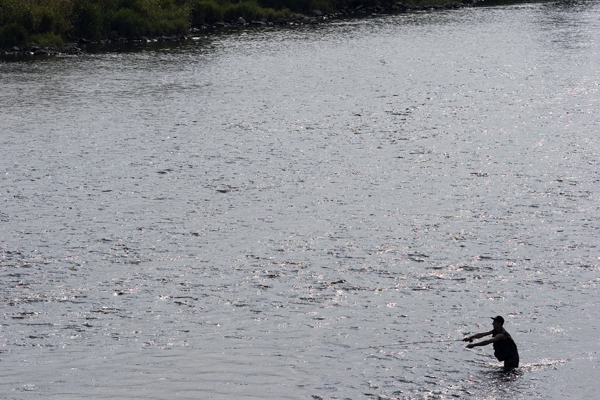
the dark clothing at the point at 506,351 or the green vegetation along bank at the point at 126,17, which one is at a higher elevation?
the green vegetation along bank at the point at 126,17

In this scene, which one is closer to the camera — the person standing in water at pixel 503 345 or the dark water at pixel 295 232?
the person standing in water at pixel 503 345

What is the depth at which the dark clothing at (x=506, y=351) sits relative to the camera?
71.9 ft

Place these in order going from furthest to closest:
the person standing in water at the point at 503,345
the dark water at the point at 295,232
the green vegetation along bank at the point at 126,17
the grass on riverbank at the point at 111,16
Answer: the grass on riverbank at the point at 111,16
the green vegetation along bank at the point at 126,17
the dark water at the point at 295,232
the person standing in water at the point at 503,345

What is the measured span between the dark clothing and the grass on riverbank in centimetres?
5843

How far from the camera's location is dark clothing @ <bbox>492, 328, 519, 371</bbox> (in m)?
21.9

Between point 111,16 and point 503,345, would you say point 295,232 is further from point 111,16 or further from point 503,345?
point 111,16

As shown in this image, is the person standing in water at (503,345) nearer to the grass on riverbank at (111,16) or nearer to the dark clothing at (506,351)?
the dark clothing at (506,351)

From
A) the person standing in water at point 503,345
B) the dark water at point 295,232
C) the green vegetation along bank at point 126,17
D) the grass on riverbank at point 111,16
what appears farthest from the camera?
the grass on riverbank at point 111,16

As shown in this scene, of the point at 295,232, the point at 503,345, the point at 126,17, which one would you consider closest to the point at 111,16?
the point at 126,17

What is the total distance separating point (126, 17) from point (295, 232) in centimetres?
5098

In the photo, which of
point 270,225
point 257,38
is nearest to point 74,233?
point 270,225

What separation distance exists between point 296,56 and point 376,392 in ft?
175

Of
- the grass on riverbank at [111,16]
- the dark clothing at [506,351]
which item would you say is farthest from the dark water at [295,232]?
the grass on riverbank at [111,16]

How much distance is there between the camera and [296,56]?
72250 millimetres
